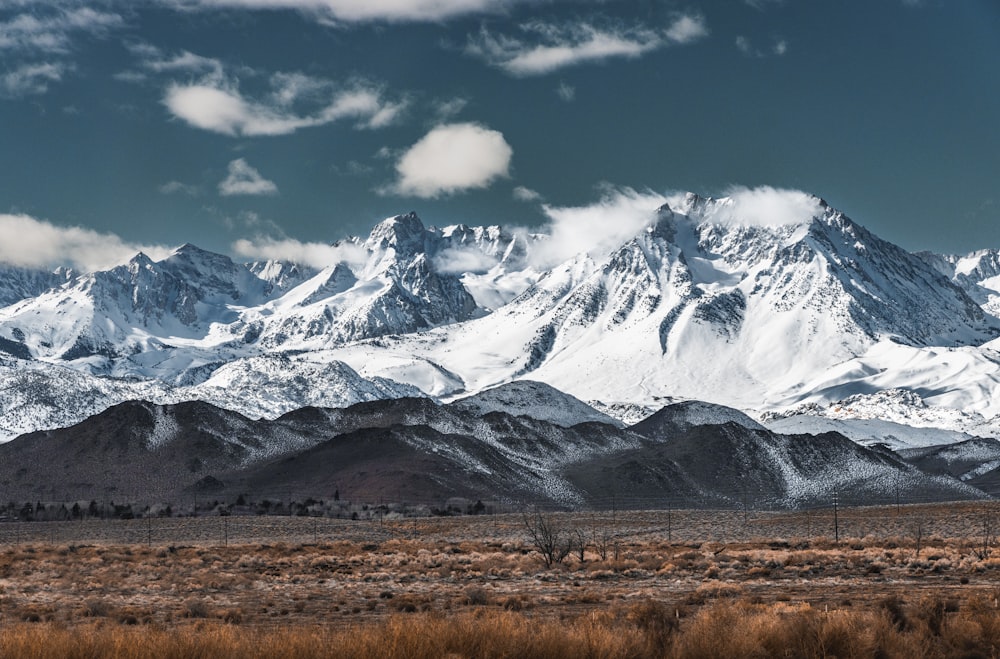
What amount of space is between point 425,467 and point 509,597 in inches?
5249

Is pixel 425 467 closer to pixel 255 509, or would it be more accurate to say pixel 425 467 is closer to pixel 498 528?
pixel 255 509

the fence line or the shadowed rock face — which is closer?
the fence line

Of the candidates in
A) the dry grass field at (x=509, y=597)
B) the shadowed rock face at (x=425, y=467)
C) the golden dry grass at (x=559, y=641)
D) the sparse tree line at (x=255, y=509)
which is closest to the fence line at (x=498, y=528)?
the dry grass field at (x=509, y=597)

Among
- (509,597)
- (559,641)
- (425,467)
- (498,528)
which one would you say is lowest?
(509,597)

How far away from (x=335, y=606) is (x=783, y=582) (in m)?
13.6

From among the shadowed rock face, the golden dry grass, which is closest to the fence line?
the golden dry grass

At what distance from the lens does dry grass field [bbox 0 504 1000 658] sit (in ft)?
57.1

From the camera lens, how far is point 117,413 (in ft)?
639

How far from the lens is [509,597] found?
99.7 ft

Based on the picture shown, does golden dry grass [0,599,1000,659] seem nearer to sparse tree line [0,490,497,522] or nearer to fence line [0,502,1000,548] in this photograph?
fence line [0,502,1000,548]

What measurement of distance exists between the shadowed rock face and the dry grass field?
80481mm

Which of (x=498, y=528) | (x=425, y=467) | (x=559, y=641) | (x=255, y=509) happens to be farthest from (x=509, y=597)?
(x=425, y=467)

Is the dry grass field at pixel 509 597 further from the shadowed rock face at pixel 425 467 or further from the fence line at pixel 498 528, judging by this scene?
the shadowed rock face at pixel 425 467

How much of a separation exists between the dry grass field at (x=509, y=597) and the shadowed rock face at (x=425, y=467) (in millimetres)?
80481
